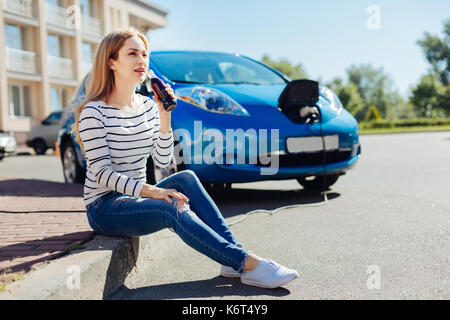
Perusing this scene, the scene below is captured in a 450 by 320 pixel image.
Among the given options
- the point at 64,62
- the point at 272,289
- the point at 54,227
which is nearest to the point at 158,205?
the point at 272,289

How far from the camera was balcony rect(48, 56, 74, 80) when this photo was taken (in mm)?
27891

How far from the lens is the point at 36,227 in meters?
3.52

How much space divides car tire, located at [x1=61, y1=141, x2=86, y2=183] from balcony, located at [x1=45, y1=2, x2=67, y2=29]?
75.5 feet

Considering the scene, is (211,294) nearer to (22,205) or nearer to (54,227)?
(54,227)

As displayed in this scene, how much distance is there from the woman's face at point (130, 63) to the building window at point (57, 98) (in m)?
27.1

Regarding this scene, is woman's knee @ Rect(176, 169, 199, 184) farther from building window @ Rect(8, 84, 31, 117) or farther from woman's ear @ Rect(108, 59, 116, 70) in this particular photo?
building window @ Rect(8, 84, 31, 117)

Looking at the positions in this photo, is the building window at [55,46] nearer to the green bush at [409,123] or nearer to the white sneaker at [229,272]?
the green bush at [409,123]

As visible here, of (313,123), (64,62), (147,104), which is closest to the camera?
(147,104)

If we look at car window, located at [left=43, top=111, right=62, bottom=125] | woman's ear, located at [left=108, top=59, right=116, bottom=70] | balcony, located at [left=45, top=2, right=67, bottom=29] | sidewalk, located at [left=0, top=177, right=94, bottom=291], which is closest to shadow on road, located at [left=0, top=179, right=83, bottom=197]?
sidewalk, located at [left=0, top=177, right=94, bottom=291]

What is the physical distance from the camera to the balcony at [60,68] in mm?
27891

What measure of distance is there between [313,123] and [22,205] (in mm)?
2802

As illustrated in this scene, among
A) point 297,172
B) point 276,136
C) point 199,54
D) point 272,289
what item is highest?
point 199,54

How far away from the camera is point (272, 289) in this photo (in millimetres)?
2590
